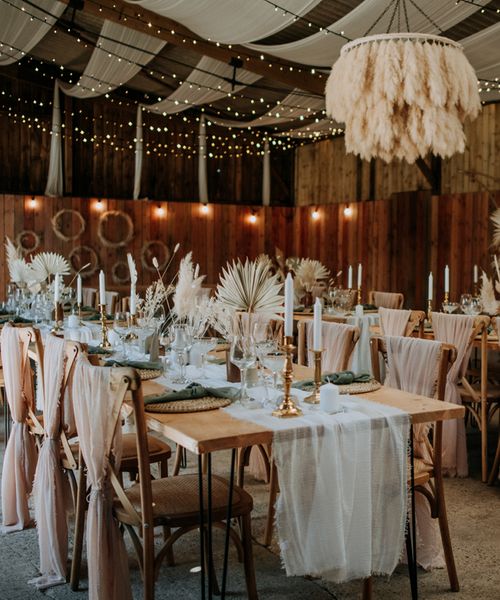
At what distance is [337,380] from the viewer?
10.9 ft

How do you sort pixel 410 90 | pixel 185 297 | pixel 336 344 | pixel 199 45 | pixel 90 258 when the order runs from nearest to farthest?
pixel 410 90, pixel 185 297, pixel 336 344, pixel 199 45, pixel 90 258

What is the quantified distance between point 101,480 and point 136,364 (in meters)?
1.05

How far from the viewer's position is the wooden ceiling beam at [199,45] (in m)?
8.14

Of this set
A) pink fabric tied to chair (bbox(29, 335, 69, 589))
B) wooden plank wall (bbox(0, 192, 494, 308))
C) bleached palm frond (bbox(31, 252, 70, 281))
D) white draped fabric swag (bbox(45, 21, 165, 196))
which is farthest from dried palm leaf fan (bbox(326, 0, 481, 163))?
wooden plank wall (bbox(0, 192, 494, 308))

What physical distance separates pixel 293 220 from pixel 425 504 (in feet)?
36.1

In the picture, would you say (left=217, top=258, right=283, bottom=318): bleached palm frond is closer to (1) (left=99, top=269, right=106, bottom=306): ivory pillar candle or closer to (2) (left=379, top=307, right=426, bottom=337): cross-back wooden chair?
(1) (left=99, top=269, right=106, bottom=306): ivory pillar candle

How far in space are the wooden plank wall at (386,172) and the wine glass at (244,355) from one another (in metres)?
6.76

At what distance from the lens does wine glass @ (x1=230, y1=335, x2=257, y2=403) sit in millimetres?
3002

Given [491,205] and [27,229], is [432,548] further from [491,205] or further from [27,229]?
[27,229]

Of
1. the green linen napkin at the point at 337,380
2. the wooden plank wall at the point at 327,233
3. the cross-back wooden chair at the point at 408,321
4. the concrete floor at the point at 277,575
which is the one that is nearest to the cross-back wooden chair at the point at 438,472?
the concrete floor at the point at 277,575

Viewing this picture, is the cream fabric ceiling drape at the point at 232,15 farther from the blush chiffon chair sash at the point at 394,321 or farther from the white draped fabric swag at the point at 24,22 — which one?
the blush chiffon chair sash at the point at 394,321

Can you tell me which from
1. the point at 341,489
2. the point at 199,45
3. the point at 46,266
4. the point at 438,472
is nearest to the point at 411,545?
the point at 438,472

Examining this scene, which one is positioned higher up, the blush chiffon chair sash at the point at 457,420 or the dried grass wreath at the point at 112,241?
the dried grass wreath at the point at 112,241

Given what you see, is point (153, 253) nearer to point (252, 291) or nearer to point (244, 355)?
point (252, 291)
